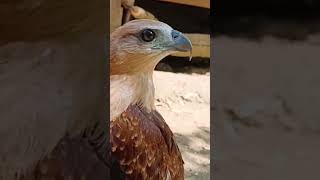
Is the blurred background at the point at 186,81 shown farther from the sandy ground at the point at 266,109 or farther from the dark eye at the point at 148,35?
the sandy ground at the point at 266,109

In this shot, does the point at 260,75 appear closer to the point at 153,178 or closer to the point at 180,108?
the point at 153,178

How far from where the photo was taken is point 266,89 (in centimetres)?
46

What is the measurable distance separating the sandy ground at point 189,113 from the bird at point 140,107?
1012 millimetres

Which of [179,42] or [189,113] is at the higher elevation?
[179,42]

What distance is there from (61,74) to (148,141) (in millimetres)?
445

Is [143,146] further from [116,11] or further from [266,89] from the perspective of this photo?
[116,11]

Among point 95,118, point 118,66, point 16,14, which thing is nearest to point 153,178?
point 118,66

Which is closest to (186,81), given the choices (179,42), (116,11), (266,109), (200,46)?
(200,46)

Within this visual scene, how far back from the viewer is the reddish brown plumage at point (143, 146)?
1138 mm

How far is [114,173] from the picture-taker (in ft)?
3.14

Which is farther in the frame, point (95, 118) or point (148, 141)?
point (148, 141)

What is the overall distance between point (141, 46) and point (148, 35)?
0.03 m

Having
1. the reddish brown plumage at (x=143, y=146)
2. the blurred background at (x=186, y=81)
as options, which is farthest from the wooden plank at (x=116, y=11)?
the reddish brown plumage at (x=143, y=146)

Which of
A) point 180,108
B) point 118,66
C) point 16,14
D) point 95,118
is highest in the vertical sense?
point 16,14
